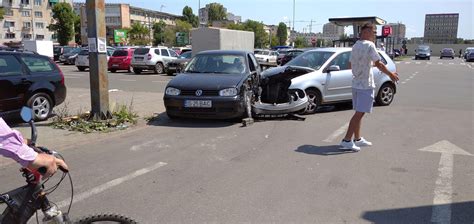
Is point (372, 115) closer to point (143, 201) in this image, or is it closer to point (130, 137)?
point (130, 137)

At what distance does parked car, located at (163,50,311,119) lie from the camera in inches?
336

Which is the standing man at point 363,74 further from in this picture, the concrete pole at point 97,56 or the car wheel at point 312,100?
the concrete pole at point 97,56

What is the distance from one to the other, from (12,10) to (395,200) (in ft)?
333

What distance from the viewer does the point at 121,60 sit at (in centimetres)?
2566

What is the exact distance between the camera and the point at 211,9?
134 metres

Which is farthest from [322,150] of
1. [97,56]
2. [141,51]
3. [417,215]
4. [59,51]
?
[59,51]

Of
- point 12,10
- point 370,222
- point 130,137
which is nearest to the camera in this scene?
point 370,222

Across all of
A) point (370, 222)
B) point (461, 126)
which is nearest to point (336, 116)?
point (461, 126)

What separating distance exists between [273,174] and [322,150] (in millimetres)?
1542

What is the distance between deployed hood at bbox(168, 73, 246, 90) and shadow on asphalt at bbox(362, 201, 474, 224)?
16.1 ft

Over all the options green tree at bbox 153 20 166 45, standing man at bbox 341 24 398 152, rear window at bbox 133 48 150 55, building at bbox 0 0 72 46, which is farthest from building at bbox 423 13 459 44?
standing man at bbox 341 24 398 152

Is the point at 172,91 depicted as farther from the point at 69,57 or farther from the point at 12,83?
the point at 69,57

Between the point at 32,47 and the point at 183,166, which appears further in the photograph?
the point at 32,47

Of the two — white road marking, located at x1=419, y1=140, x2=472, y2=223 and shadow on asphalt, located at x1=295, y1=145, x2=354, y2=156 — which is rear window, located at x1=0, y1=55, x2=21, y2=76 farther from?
white road marking, located at x1=419, y1=140, x2=472, y2=223
